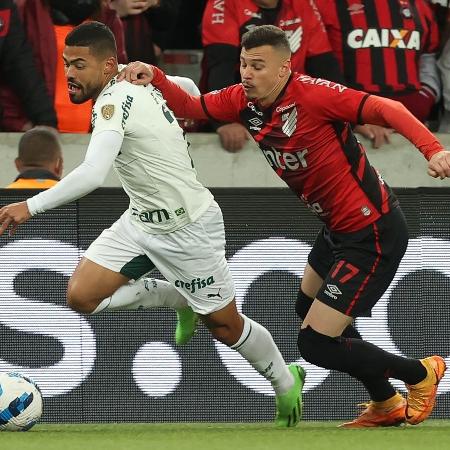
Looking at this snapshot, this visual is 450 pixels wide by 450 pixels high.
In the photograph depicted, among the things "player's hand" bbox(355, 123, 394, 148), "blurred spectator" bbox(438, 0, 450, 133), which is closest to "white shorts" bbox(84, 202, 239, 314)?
"player's hand" bbox(355, 123, 394, 148)

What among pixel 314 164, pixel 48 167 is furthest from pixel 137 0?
pixel 314 164

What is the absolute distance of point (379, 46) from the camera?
977 centimetres

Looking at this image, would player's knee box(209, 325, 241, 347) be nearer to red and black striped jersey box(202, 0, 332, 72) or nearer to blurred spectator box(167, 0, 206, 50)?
red and black striped jersey box(202, 0, 332, 72)

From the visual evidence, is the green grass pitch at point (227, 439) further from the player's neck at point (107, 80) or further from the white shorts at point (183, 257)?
the player's neck at point (107, 80)

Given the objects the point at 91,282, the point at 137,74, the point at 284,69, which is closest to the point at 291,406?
the point at 91,282

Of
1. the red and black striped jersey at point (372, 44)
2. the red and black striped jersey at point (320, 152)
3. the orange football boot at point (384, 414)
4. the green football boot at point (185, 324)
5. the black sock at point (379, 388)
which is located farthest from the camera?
the red and black striped jersey at point (372, 44)

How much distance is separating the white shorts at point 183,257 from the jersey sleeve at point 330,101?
801mm

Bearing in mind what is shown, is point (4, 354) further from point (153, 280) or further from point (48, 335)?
point (153, 280)

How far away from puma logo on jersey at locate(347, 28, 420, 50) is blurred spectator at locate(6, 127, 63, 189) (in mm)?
2347

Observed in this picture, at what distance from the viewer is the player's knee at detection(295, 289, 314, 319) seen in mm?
7504

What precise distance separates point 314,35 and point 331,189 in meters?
2.72

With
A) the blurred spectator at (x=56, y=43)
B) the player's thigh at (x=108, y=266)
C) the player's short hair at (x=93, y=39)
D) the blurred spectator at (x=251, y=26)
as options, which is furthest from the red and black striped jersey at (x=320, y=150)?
the blurred spectator at (x=56, y=43)

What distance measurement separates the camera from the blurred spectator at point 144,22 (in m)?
10.0

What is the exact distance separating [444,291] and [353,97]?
177 cm
